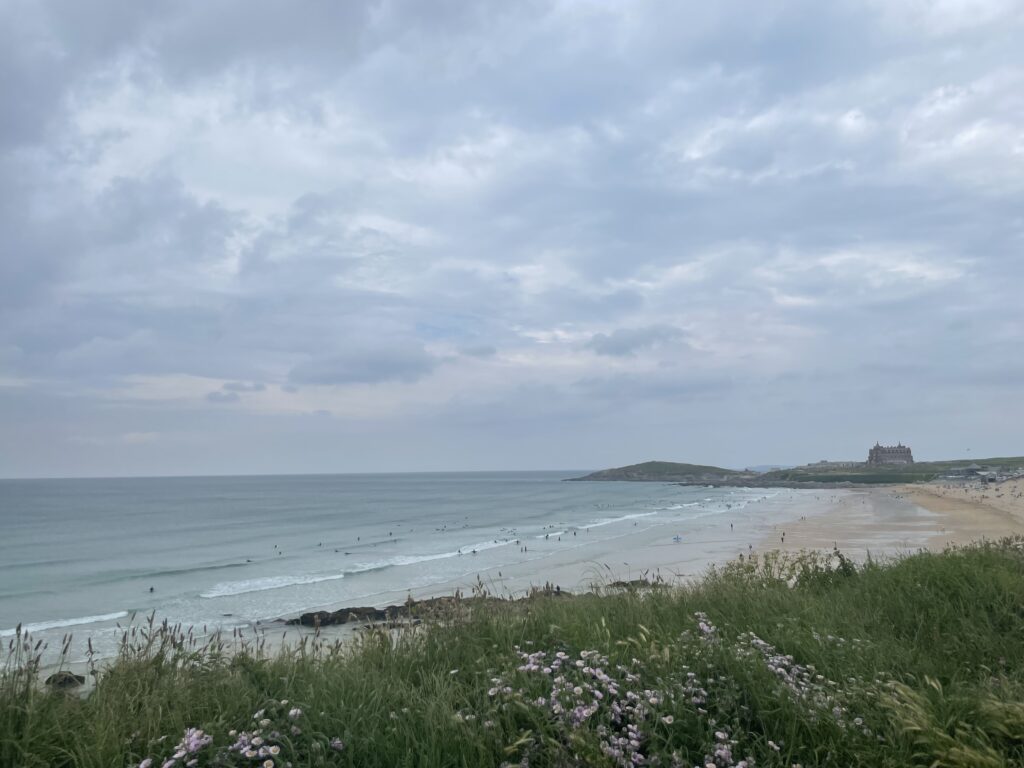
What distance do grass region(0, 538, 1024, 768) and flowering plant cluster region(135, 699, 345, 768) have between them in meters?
0.01

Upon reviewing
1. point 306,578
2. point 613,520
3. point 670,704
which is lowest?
point 613,520

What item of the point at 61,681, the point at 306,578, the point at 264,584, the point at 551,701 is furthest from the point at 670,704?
the point at 306,578

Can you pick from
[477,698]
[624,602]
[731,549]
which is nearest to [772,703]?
[477,698]

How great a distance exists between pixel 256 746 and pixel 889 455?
709 feet

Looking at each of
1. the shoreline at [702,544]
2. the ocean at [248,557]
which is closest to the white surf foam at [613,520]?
the ocean at [248,557]

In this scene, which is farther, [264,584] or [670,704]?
[264,584]

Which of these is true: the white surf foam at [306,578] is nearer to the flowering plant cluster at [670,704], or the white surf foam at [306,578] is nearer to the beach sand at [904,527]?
the beach sand at [904,527]

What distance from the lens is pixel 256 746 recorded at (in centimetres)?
367

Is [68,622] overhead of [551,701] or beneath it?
beneath

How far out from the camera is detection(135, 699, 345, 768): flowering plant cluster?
11.2 feet

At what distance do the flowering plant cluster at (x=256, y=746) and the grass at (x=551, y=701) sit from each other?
1 cm

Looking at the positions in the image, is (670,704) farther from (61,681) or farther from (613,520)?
(613,520)

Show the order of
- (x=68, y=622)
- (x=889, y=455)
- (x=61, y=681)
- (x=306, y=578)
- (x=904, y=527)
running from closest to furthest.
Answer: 1. (x=61, y=681)
2. (x=68, y=622)
3. (x=306, y=578)
4. (x=904, y=527)
5. (x=889, y=455)

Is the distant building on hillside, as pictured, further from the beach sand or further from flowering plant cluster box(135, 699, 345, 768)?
flowering plant cluster box(135, 699, 345, 768)
